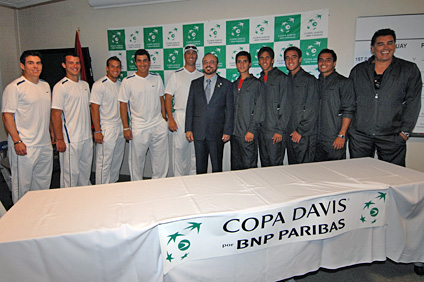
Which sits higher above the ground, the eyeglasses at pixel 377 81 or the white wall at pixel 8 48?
the white wall at pixel 8 48

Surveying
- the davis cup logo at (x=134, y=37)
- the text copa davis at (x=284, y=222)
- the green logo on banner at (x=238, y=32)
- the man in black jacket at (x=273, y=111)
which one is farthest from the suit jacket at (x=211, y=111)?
the text copa davis at (x=284, y=222)

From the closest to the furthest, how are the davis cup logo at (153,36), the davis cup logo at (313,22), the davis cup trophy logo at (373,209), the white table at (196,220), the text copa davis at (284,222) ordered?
the white table at (196,220) < the text copa davis at (284,222) < the davis cup trophy logo at (373,209) < the davis cup logo at (313,22) < the davis cup logo at (153,36)

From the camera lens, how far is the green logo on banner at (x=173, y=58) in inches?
152

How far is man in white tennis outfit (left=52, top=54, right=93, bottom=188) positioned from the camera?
3.08 metres

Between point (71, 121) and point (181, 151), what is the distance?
131cm

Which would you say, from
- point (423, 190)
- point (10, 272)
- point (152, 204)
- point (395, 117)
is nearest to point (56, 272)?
point (10, 272)

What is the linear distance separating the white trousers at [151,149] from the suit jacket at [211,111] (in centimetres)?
48

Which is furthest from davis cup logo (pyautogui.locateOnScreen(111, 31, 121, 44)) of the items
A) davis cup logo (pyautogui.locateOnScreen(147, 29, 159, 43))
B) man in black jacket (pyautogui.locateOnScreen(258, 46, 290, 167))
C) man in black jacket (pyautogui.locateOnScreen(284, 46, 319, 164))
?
man in black jacket (pyautogui.locateOnScreen(284, 46, 319, 164))

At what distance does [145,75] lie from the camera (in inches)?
135

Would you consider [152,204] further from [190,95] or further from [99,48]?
[99,48]

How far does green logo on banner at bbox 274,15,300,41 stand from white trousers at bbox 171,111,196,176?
5.09 feet

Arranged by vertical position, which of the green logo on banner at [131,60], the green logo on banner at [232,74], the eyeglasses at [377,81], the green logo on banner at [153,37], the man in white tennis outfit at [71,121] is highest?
the green logo on banner at [153,37]

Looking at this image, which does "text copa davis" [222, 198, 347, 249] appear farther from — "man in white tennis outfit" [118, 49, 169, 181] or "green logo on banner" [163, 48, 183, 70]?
"green logo on banner" [163, 48, 183, 70]

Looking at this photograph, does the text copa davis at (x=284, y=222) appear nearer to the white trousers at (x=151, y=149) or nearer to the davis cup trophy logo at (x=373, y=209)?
the davis cup trophy logo at (x=373, y=209)
